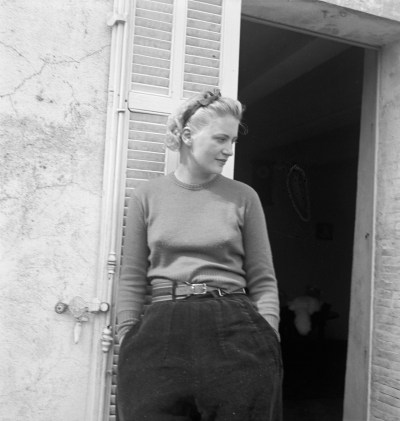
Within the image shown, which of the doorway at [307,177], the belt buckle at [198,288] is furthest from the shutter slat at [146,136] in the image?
the doorway at [307,177]

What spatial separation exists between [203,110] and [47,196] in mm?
906

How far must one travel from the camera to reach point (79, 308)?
273 cm

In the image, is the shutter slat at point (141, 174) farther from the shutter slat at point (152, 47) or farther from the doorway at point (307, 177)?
the doorway at point (307, 177)

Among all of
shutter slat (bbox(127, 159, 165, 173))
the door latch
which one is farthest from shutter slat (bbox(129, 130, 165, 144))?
the door latch

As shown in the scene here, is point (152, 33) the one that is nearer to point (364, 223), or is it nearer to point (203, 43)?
point (203, 43)

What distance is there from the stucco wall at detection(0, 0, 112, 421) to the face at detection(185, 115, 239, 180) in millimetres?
642

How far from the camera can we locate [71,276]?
2748 mm

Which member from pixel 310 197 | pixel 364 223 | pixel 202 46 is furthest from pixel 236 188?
pixel 310 197

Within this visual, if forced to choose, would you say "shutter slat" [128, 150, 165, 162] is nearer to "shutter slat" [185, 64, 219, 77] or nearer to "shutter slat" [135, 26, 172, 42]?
"shutter slat" [185, 64, 219, 77]

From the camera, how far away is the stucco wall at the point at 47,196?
2.64m

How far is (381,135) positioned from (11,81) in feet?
8.89

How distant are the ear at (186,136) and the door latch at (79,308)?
92 cm

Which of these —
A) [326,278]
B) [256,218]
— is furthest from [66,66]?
[326,278]

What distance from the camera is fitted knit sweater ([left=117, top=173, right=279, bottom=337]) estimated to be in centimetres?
237
